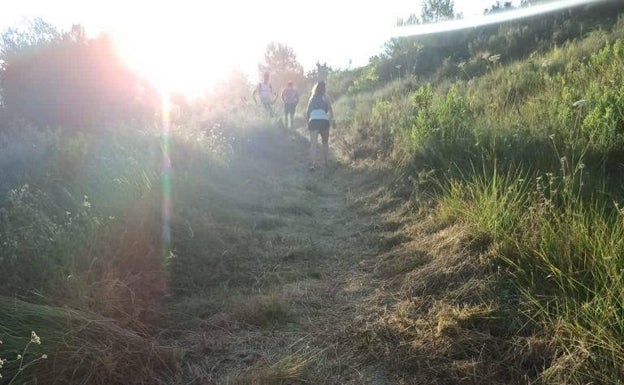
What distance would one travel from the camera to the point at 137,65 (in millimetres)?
11383

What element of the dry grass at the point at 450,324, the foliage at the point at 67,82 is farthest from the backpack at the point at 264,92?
the dry grass at the point at 450,324

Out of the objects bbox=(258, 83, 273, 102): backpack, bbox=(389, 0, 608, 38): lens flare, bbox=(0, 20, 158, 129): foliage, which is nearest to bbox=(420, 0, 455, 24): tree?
bbox=(389, 0, 608, 38): lens flare

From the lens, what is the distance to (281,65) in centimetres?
4162

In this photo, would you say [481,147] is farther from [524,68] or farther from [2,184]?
[2,184]

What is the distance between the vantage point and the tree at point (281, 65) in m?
40.3

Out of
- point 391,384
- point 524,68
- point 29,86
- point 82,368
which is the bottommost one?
point 391,384

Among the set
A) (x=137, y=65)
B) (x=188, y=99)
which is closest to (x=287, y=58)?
(x=188, y=99)

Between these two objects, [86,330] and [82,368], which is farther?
[86,330]

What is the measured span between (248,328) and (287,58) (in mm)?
40839

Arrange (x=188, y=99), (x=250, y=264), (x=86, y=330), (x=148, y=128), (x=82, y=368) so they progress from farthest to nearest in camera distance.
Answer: (x=188, y=99) → (x=148, y=128) → (x=250, y=264) → (x=86, y=330) → (x=82, y=368)

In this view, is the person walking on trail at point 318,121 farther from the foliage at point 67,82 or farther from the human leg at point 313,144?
the foliage at point 67,82

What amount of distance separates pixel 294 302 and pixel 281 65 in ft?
132

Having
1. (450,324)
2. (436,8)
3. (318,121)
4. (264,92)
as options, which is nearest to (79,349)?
(450,324)

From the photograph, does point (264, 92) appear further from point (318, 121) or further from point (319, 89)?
point (318, 121)
